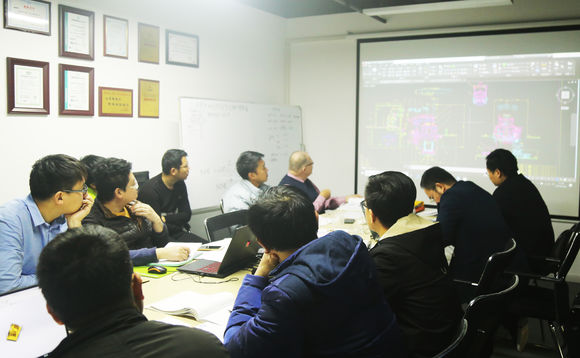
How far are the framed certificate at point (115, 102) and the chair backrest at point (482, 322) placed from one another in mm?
3329

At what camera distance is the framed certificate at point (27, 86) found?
133 inches

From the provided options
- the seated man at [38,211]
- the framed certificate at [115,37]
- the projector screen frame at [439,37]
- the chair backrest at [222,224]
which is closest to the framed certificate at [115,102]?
the framed certificate at [115,37]

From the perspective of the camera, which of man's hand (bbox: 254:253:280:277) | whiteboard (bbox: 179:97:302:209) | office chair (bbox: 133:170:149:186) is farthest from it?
whiteboard (bbox: 179:97:302:209)

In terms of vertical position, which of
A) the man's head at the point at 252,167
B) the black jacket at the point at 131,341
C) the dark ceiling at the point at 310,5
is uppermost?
the dark ceiling at the point at 310,5

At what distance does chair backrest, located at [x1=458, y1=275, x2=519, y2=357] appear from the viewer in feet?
5.16

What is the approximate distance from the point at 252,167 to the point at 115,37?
1568 mm

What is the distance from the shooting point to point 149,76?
4480 mm

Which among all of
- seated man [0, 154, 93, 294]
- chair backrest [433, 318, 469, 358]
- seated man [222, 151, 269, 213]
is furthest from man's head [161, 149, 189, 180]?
chair backrest [433, 318, 469, 358]

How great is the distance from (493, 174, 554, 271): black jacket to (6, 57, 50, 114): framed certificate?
3462mm

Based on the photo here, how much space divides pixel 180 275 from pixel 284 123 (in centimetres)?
379

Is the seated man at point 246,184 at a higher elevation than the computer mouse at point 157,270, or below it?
higher

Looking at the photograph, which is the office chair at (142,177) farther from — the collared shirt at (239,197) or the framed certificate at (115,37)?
the framed certificate at (115,37)

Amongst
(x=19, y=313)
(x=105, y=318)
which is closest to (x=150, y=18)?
(x=19, y=313)

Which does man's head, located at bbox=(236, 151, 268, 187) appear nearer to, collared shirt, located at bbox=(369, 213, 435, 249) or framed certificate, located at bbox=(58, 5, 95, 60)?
framed certificate, located at bbox=(58, 5, 95, 60)
